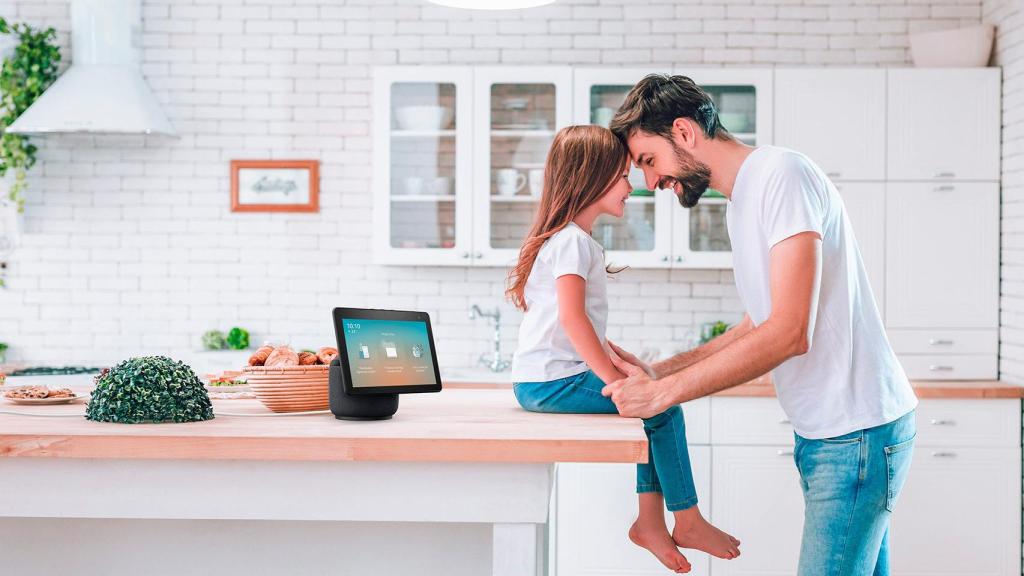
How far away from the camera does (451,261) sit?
13.7ft

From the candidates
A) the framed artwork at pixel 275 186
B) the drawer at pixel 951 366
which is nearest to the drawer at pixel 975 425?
the drawer at pixel 951 366

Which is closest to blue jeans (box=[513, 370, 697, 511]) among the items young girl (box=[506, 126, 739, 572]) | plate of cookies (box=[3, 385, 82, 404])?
young girl (box=[506, 126, 739, 572])

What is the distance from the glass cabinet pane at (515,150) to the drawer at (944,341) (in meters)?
1.69

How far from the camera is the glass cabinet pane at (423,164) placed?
4.18 meters

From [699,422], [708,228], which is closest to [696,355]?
[699,422]

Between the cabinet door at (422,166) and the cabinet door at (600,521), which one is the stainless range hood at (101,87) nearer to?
the cabinet door at (422,166)

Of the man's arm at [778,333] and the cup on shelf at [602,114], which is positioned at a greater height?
the cup on shelf at [602,114]

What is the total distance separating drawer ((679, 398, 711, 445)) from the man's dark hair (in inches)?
71.8

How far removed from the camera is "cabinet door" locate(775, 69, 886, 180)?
13.2ft

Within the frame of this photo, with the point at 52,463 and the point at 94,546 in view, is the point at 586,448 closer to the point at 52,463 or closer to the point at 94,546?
the point at 52,463

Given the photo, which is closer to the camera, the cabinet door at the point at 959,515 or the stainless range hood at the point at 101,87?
the cabinet door at the point at 959,515

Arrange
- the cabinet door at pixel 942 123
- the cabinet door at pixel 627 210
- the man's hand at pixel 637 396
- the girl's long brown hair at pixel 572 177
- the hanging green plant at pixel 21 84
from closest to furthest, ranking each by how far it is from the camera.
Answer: the man's hand at pixel 637 396 < the girl's long brown hair at pixel 572 177 < the cabinet door at pixel 942 123 < the cabinet door at pixel 627 210 < the hanging green plant at pixel 21 84

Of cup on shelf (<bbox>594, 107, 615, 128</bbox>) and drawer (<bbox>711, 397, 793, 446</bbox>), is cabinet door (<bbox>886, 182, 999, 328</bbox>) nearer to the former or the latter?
drawer (<bbox>711, 397, 793, 446</bbox>)

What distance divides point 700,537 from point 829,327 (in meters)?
0.58
